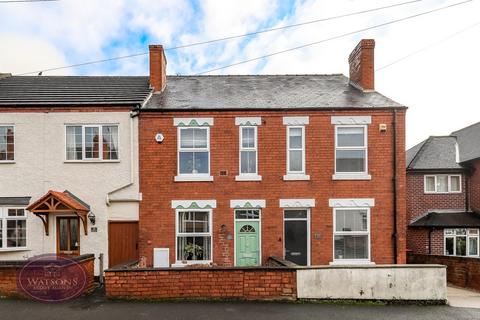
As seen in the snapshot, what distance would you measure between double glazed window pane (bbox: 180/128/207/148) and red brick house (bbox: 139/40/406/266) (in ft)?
0.12

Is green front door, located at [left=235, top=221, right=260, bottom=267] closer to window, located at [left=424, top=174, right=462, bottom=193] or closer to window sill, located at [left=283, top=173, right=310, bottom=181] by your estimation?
window sill, located at [left=283, top=173, right=310, bottom=181]

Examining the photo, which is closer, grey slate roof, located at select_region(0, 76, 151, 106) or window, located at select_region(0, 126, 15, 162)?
window, located at select_region(0, 126, 15, 162)

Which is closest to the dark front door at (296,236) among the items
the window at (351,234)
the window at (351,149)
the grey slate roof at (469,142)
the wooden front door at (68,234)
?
the window at (351,234)

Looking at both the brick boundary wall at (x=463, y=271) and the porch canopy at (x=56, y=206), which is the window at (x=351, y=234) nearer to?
the brick boundary wall at (x=463, y=271)

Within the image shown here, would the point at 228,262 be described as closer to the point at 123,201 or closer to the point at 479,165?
the point at 123,201

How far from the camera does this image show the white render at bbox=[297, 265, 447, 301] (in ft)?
27.7

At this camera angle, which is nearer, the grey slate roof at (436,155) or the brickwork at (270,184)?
the brickwork at (270,184)

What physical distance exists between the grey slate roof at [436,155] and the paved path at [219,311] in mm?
10040

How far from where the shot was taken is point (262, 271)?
8406 mm

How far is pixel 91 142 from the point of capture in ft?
40.5

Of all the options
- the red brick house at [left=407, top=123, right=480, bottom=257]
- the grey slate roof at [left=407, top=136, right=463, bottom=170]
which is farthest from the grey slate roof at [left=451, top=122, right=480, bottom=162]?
the grey slate roof at [left=407, top=136, right=463, bottom=170]

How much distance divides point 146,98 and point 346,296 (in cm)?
960

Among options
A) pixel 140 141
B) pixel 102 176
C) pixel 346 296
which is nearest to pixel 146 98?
pixel 140 141

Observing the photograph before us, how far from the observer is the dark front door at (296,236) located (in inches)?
478
